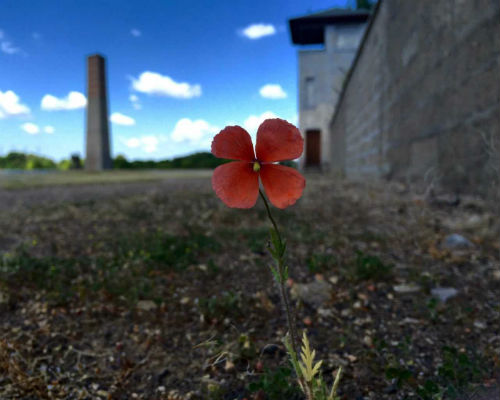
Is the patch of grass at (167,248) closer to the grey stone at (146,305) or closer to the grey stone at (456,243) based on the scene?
the grey stone at (146,305)

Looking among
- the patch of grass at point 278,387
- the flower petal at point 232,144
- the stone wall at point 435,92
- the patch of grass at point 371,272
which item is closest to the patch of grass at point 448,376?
the patch of grass at point 278,387

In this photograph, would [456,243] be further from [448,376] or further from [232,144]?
[232,144]

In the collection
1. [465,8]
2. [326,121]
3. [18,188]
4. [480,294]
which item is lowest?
[480,294]

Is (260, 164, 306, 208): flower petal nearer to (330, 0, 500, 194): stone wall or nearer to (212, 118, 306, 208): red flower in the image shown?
(212, 118, 306, 208): red flower

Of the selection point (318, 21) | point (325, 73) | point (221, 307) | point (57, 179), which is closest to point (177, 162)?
point (325, 73)

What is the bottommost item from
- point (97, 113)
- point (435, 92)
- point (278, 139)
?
point (278, 139)

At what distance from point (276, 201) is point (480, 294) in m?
1.98

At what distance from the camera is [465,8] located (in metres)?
3.36

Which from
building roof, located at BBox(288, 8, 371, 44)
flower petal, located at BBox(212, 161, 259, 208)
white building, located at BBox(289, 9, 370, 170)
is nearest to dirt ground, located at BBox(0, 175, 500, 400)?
flower petal, located at BBox(212, 161, 259, 208)

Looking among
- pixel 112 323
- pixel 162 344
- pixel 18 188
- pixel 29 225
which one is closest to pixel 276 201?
pixel 162 344

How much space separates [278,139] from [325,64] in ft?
62.4

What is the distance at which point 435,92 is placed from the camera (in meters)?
4.10

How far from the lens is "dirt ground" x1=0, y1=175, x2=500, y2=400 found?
147 centimetres

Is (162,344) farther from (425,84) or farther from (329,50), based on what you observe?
(329,50)
